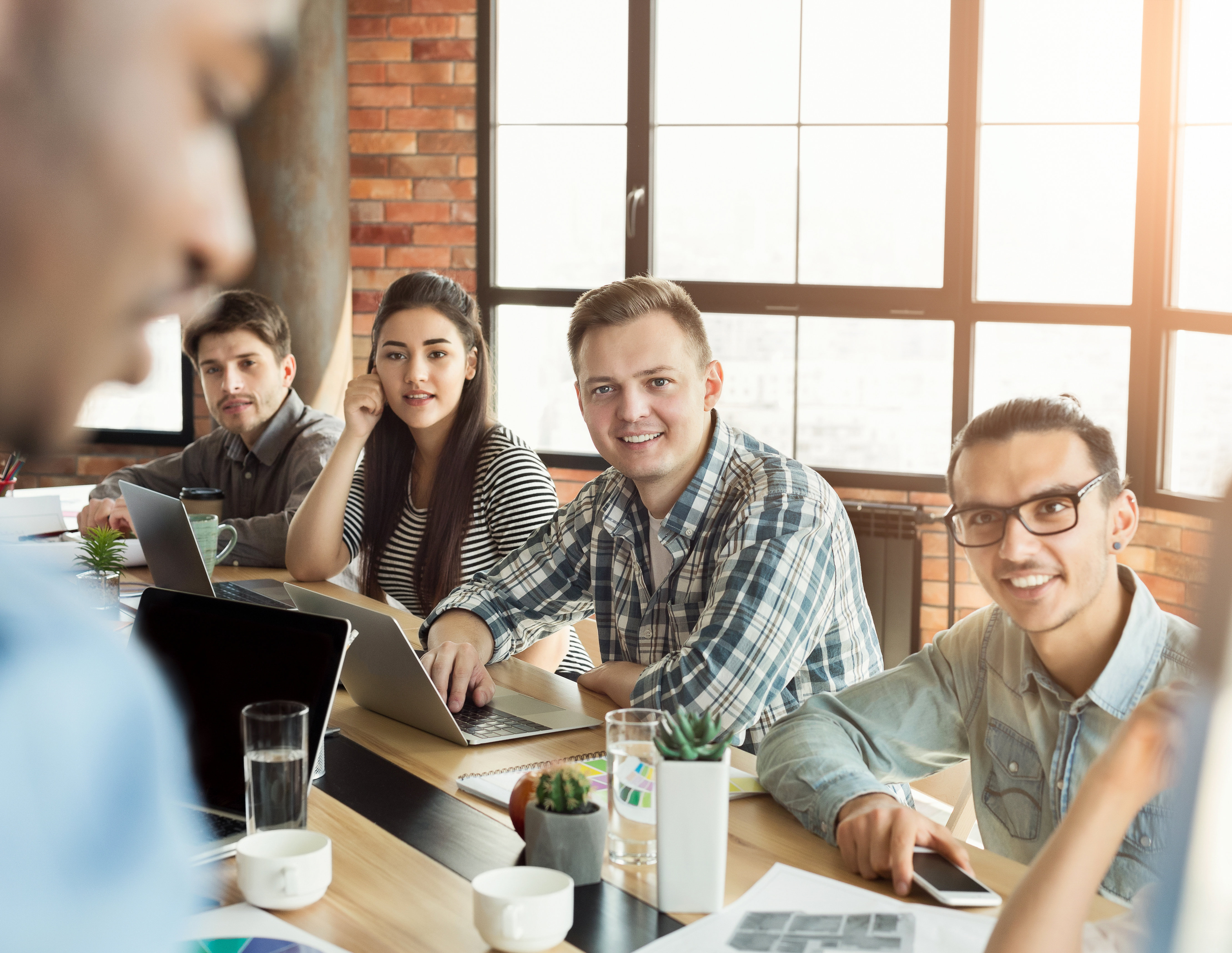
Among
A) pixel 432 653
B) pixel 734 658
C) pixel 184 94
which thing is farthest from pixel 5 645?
pixel 432 653

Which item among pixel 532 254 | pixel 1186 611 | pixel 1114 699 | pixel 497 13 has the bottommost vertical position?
pixel 1114 699

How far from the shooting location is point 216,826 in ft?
3.73

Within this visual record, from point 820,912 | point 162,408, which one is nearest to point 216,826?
point 820,912

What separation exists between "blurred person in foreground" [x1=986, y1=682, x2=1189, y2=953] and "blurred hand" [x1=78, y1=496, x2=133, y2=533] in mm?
2529

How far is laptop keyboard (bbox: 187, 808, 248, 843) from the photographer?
→ 43.6 inches

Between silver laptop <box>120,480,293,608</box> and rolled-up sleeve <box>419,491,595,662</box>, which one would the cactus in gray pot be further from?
silver laptop <box>120,480,293,608</box>

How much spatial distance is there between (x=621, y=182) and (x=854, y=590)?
2.56 m

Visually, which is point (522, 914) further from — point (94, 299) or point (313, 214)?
point (313, 214)

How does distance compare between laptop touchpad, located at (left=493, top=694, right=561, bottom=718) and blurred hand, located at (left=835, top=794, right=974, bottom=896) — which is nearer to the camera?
blurred hand, located at (left=835, top=794, right=974, bottom=896)

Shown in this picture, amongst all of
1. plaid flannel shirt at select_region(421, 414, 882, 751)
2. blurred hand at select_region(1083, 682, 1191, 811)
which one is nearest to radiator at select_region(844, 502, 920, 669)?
plaid flannel shirt at select_region(421, 414, 882, 751)

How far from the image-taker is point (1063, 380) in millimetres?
3615

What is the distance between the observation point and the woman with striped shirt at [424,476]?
2.57 metres

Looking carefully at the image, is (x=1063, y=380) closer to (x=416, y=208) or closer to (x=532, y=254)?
(x=532, y=254)

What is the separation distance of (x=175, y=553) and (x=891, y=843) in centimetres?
158
